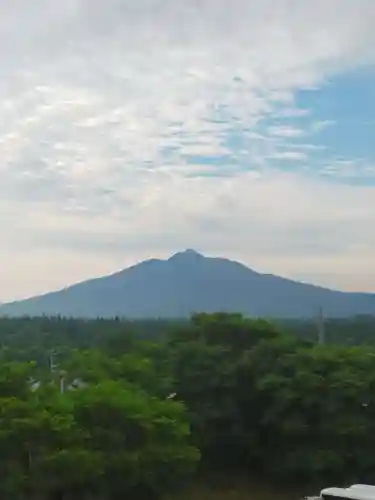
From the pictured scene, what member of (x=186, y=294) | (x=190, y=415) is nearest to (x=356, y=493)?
(x=190, y=415)

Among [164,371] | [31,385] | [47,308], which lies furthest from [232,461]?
[47,308]

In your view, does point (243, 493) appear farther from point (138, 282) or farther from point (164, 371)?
Result: point (138, 282)

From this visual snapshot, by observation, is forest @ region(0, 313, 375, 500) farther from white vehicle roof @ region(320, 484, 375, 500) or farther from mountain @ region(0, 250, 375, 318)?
mountain @ region(0, 250, 375, 318)

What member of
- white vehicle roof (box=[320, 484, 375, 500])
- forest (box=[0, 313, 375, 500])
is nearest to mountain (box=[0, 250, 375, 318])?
forest (box=[0, 313, 375, 500])

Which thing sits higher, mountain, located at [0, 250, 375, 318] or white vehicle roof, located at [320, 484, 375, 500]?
mountain, located at [0, 250, 375, 318]

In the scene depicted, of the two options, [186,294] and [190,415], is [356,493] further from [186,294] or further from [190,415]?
[186,294]

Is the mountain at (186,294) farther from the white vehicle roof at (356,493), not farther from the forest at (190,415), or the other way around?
the white vehicle roof at (356,493)
